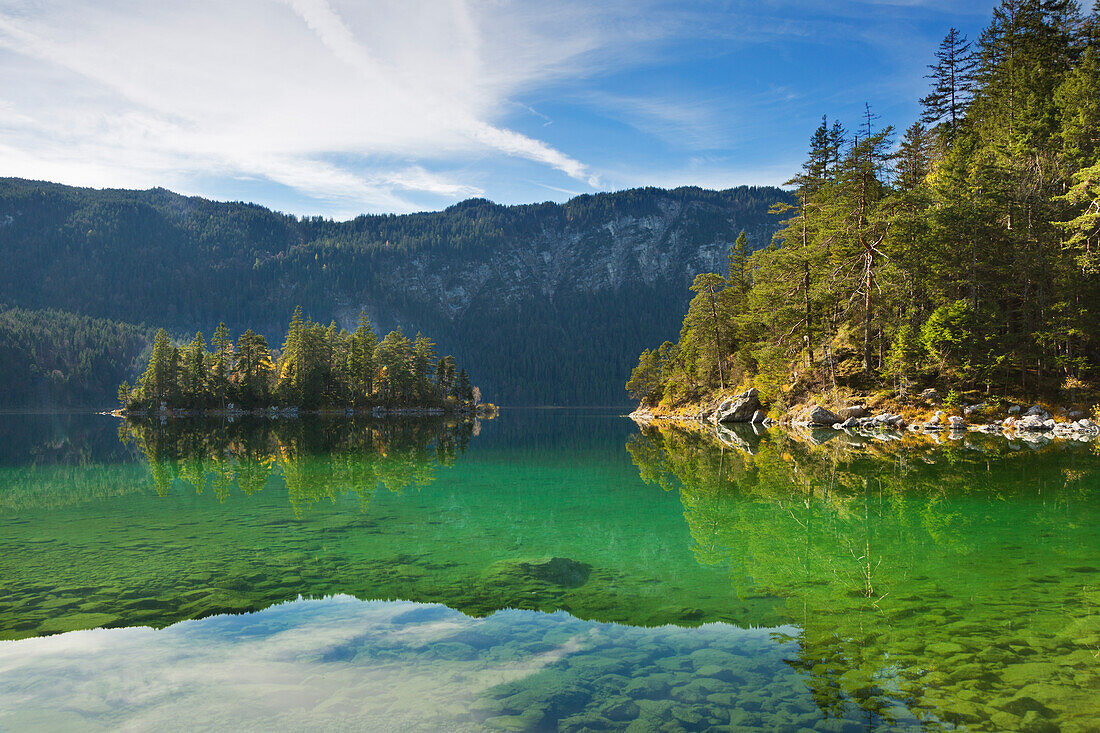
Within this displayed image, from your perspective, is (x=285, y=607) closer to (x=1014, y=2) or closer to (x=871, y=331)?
(x=871, y=331)

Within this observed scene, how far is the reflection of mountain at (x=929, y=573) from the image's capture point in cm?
571

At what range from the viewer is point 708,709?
551 centimetres

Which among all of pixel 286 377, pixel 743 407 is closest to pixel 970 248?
pixel 743 407

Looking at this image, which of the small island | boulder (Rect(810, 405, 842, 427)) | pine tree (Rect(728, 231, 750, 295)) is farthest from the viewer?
the small island

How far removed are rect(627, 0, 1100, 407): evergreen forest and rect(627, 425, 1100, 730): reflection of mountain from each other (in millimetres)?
17581

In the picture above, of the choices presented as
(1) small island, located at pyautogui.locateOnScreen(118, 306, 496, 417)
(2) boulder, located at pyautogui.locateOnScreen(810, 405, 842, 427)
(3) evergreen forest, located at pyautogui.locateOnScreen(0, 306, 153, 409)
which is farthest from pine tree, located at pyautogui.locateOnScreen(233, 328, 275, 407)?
(3) evergreen forest, located at pyautogui.locateOnScreen(0, 306, 153, 409)

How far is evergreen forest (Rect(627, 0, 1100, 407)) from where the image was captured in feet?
116

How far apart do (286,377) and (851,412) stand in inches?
2942

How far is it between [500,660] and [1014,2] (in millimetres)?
61842

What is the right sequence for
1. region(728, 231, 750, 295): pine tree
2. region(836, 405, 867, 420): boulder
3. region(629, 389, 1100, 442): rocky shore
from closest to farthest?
region(629, 389, 1100, 442): rocky shore < region(836, 405, 867, 420): boulder < region(728, 231, 750, 295): pine tree

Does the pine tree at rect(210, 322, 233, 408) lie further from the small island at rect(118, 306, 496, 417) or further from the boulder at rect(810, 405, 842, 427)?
the boulder at rect(810, 405, 842, 427)

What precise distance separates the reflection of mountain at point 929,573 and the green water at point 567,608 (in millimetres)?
50

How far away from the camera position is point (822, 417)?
4228 cm

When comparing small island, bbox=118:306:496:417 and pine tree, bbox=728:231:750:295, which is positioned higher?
pine tree, bbox=728:231:750:295
